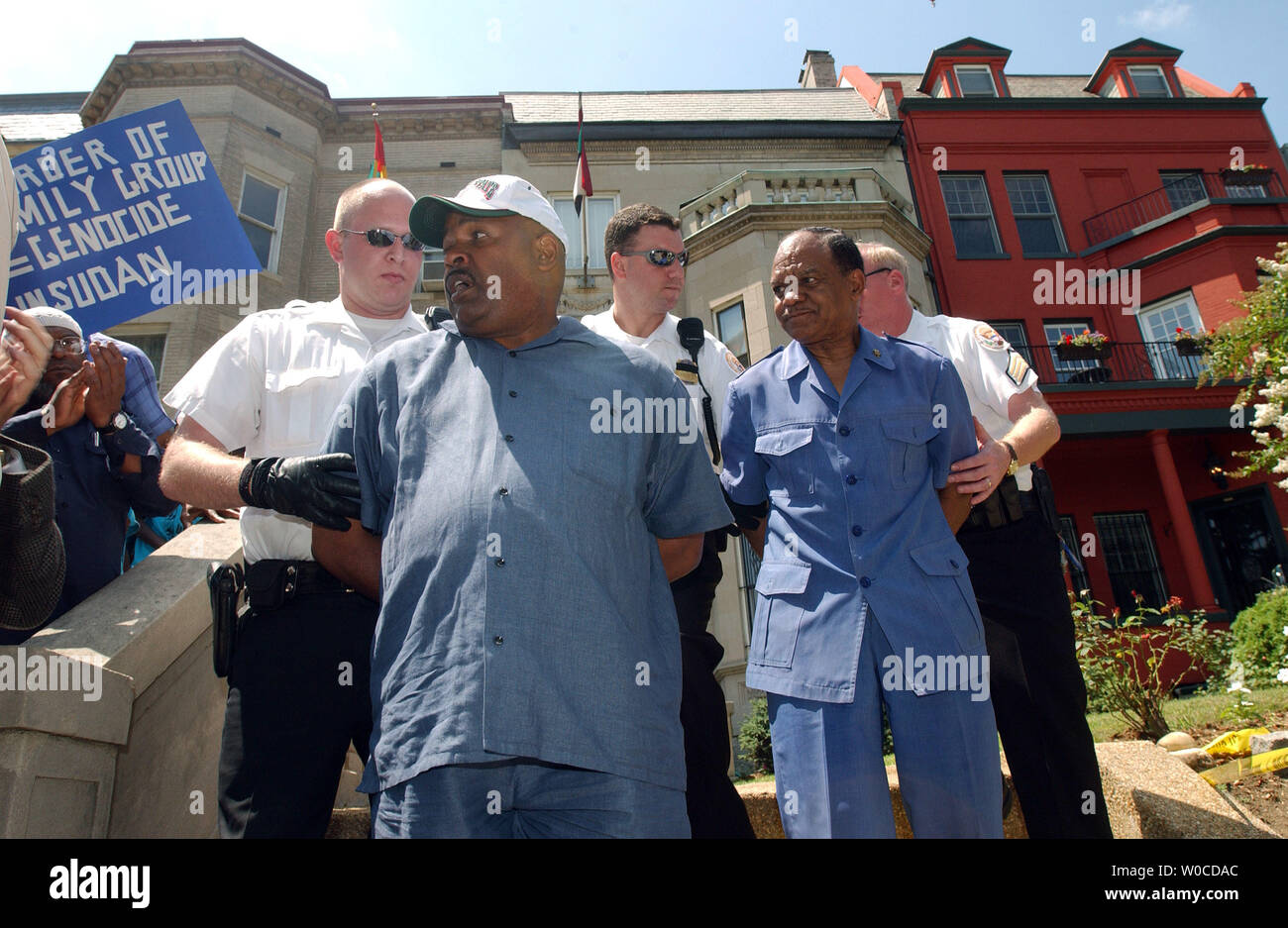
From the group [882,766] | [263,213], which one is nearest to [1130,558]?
[882,766]

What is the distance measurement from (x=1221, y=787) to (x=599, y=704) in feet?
15.5

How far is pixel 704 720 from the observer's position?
9.70ft

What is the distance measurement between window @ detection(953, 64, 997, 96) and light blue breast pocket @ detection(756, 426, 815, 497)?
2283cm

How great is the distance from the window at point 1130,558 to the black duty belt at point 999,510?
665 inches

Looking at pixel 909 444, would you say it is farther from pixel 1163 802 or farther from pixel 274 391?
pixel 274 391

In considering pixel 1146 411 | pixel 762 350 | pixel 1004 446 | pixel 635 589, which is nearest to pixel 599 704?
A: pixel 635 589

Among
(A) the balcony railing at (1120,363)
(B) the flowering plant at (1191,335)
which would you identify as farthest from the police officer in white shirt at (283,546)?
(A) the balcony railing at (1120,363)

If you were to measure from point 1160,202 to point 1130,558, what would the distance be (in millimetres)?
9379

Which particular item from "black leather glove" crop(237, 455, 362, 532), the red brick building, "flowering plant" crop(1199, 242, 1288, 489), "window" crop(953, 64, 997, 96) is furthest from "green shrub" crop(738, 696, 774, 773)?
"window" crop(953, 64, 997, 96)

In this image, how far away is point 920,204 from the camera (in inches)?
757

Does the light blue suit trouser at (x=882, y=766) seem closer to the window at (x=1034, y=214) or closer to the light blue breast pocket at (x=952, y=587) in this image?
the light blue breast pocket at (x=952, y=587)

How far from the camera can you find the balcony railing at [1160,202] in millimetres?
20094

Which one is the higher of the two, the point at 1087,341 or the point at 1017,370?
the point at 1087,341

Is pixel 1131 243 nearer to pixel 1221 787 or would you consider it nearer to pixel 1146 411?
pixel 1146 411
